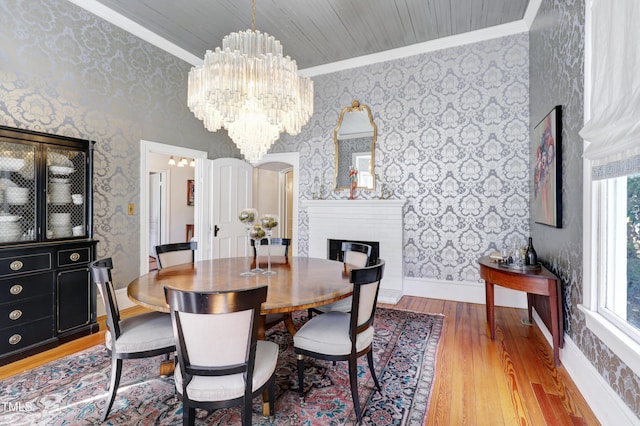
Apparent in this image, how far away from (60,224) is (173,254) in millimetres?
1100

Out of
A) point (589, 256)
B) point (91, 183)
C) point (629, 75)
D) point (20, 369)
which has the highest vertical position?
point (629, 75)

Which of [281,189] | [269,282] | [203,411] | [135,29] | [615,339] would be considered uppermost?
[135,29]

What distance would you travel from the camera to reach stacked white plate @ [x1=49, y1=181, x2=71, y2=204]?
2.85 metres

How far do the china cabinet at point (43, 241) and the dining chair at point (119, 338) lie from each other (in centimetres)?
126

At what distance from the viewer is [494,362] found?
2.45 meters

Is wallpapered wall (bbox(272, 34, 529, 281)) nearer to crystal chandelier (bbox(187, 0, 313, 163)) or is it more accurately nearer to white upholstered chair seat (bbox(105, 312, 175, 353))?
crystal chandelier (bbox(187, 0, 313, 163))

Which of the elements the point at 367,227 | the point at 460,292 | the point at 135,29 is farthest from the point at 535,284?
the point at 135,29

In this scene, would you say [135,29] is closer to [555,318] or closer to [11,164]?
[11,164]

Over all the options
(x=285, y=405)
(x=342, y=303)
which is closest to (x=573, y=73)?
(x=342, y=303)

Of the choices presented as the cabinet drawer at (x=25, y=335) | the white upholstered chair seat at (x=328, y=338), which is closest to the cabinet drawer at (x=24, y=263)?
the cabinet drawer at (x=25, y=335)

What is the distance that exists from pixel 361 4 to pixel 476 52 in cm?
170

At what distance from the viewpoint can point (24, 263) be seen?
2.55 metres

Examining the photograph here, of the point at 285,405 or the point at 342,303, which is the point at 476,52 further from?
the point at 285,405

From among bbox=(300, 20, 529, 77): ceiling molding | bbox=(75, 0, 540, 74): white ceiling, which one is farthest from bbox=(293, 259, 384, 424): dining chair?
bbox=(300, 20, 529, 77): ceiling molding
